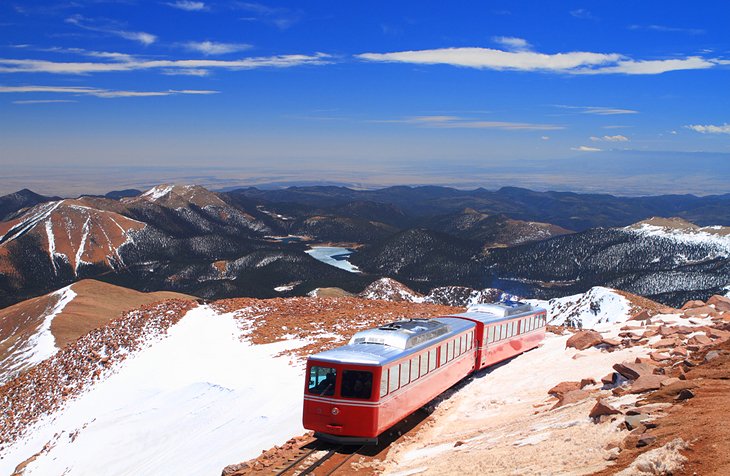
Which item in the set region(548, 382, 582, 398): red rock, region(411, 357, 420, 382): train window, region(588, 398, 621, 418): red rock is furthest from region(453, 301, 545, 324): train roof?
region(588, 398, 621, 418): red rock

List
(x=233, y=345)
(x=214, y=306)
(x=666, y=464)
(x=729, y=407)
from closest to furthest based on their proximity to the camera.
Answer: (x=666, y=464) → (x=729, y=407) → (x=233, y=345) → (x=214, y=306)

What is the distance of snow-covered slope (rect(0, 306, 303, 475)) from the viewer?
25.7 meters

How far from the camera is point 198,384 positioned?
106 feet

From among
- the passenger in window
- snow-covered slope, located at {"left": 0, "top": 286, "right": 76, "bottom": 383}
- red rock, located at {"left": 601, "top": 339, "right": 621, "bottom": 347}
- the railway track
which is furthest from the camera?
snow-covered slope, located at {"left": 0, "top": 286, "right": 76, "bottom": 383}

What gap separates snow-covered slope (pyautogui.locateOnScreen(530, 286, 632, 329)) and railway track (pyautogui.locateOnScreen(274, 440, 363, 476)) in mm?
45300

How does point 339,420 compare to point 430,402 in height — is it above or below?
above

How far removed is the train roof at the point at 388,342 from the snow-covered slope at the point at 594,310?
40.5m

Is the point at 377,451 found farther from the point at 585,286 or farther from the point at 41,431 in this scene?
the point at 585,286

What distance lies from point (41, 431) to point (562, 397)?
97.5 ft

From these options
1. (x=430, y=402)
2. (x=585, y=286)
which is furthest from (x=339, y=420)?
(x=585, y=286)

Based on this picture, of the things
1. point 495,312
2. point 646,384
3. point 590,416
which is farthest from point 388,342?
point 495,312

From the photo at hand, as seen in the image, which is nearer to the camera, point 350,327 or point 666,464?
point 666,464

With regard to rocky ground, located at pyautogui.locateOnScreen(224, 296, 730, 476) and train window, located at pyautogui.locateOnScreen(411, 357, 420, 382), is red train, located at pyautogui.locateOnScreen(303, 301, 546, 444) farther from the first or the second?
rocky ground, located at pyautogui.locateOnScreen(224, 296, 730, 476)

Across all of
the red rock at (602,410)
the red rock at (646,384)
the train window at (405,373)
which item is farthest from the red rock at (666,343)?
the train window at (405,373)
